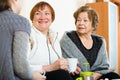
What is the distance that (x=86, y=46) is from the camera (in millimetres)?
2232

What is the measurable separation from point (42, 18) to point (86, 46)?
505 mm

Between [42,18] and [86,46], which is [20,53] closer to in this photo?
[42,18]

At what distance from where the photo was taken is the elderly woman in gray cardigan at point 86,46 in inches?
84.1

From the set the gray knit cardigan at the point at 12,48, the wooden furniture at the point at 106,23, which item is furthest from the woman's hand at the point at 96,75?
the wooden furniture at the point at 106,23

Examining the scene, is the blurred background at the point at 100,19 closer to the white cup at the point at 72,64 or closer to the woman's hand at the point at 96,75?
the woman's hand at the point at 96,75

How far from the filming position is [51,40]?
1981 mm

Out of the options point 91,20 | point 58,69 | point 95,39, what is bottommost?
point 58,69

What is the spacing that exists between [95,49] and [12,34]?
3.77 ft

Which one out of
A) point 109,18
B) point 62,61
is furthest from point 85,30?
point 109,18

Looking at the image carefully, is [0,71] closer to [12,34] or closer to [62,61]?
[12,34]

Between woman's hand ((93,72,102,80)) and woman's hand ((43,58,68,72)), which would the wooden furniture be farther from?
woman's hand ((43,58,68,72))

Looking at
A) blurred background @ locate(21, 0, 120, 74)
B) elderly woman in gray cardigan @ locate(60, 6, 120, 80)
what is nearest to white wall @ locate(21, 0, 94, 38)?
blurred background @ locate(21, 0, 120, 74)

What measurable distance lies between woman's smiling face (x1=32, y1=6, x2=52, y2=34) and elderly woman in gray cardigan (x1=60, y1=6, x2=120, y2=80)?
0.97 ft

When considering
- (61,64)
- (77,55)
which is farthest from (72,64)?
(77,55)
